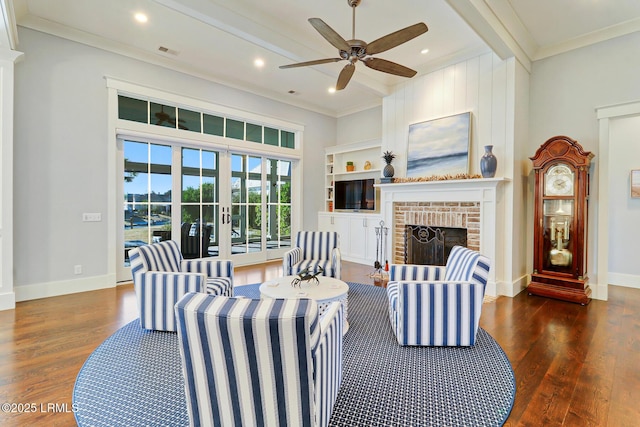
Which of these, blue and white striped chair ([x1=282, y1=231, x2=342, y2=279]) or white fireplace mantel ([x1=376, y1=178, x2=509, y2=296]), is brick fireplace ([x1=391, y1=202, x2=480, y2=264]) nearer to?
white fireplace mantel ([x1=376, y1=178, x2=509, y2=296])

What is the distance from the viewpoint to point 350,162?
7004 millimetres

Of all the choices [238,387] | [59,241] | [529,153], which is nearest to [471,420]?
[238,387]

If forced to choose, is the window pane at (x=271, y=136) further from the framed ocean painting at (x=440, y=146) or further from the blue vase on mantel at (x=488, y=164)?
the blue vase on mantel at (x=488, y=164)

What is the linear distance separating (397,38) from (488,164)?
2.32 m

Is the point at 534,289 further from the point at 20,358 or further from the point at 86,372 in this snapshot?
the point at 20,358

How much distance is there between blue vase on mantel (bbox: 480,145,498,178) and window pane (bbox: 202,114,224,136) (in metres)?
4.35

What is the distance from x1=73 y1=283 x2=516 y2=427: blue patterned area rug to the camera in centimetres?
183

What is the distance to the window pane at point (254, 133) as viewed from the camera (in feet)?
20.4

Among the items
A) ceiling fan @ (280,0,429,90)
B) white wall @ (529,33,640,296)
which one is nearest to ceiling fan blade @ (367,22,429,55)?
ceiling fan @ (280,0,429,90)

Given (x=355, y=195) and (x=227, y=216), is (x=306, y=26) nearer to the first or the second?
(x=227, y=216)

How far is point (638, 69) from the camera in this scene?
3867 mm

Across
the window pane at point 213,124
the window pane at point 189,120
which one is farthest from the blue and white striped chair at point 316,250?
the window pane at point 189,120

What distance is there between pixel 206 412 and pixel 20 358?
2.20m

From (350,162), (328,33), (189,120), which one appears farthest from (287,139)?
(328,33)
